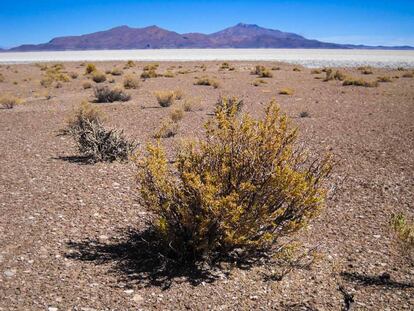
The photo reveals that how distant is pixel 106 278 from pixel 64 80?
2408 cm

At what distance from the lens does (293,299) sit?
379cm

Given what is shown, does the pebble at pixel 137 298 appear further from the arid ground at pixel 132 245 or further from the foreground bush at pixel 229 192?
the foreground bush at pixel 229 192

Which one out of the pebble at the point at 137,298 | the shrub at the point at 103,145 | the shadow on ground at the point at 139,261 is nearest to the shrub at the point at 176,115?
the shrub at the point at 103,145

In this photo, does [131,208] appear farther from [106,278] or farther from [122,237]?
[106,278]

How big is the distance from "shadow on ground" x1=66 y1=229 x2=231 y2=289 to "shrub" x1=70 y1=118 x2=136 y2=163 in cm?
331

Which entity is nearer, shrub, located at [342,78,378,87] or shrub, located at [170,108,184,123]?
shrub, located at [170,108,184,123]

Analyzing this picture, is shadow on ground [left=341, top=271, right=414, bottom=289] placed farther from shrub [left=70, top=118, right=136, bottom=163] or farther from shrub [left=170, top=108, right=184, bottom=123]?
shrub [left=170, top=108, right=184, bottom=123]

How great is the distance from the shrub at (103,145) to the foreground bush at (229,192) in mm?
3722

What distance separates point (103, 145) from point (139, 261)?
4041 millimetres

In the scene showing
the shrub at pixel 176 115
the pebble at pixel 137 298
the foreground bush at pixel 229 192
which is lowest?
the pebble at pixel 137 298

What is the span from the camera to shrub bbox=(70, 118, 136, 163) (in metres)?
7.93

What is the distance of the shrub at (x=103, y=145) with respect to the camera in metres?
7.93

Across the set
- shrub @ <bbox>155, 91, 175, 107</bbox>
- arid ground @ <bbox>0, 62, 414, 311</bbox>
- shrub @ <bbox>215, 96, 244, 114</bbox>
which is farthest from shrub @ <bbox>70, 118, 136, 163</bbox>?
shrub @ <bbox>155, 91, 175, 107</bbox>

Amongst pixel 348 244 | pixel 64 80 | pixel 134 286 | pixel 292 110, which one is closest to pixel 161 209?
pixel 134 286
